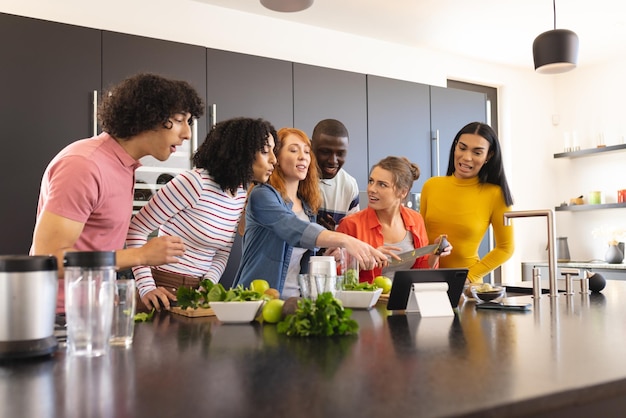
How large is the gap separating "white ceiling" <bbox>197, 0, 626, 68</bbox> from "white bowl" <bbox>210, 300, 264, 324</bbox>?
3.25m

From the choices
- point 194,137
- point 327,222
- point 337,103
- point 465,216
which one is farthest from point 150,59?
point 465,216

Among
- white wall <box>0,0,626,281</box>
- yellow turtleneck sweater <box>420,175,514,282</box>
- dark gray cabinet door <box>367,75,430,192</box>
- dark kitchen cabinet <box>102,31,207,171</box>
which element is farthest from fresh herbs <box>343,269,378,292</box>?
white wall <box>0,0,626,281</box>

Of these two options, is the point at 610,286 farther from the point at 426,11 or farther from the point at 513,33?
the point at 513,33

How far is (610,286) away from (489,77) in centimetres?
388

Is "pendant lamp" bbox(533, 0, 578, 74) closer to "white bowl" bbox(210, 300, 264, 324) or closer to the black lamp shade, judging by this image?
the black lamp shade

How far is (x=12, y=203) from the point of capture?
3.07 meters

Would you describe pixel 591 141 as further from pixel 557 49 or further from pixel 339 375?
pixel 339 375

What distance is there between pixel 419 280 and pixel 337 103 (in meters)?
2.82

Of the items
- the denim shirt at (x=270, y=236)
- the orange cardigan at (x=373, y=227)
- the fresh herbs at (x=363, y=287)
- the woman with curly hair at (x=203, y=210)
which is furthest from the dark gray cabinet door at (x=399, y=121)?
the fresh herbs at (x=363, y=287)

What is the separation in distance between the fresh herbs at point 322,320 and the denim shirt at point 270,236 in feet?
2.20

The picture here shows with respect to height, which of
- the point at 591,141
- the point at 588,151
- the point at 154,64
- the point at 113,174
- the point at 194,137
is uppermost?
the point at 154,64

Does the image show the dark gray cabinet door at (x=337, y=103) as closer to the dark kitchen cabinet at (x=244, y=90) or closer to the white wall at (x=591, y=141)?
the dark kitchen cabinet at (x=244, y=90)

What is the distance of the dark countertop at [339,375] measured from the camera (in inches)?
30.2

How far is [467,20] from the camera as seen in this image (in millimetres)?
4750
